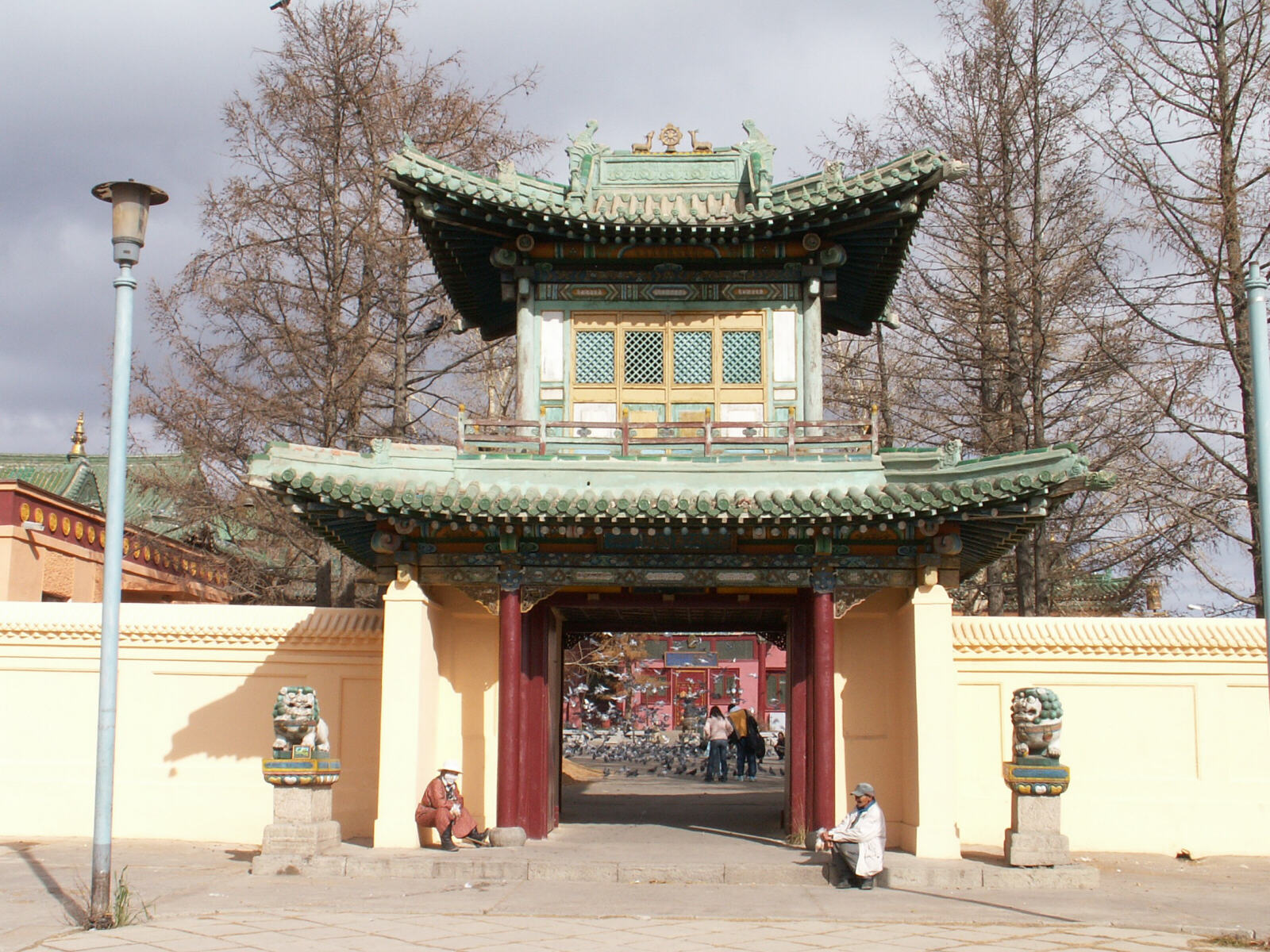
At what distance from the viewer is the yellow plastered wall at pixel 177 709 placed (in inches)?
609

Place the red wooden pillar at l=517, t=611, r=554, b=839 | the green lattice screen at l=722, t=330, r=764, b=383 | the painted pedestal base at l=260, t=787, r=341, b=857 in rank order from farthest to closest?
1. the green lattice screen at l=722, t=330, r=764, b=383
2. the red wooden pillar at l=517, t=611, r=554, b=839
3. the painted pedestal base at l=260, t=787, r=341, b=857

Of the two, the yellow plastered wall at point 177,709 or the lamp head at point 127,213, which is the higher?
the lamp head at point 127,213

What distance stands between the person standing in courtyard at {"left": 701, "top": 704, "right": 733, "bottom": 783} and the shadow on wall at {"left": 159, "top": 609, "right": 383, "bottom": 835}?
11.9m

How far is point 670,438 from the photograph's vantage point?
1539 centimetres

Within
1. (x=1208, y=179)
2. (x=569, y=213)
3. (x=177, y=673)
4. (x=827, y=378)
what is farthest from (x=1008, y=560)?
(x=177, y=673)

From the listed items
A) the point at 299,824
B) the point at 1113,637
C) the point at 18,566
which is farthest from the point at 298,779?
the point at 18,566

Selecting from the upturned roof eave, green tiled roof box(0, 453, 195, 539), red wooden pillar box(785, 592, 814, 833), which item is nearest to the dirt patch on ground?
green tiled roof box(0, 453, 195, 539)

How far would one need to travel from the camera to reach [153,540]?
907 inches

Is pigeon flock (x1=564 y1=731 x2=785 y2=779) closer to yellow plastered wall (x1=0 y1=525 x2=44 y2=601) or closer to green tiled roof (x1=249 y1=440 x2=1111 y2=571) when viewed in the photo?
yellow plastered wall (x1=0 y1=525 x2=44 y2=601)

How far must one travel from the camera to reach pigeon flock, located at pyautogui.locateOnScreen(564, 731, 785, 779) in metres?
29.5

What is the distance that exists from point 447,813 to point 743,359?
22.2 ft

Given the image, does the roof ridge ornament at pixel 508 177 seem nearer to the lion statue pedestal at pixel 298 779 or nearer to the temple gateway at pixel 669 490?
the temple gateway at pixel 669 490

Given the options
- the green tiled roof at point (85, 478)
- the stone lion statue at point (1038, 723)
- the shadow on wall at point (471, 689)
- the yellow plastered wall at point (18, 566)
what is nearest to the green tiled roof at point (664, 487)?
the shadow on wall at point (471, 689)

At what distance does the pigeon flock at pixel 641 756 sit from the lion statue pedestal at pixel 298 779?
51.5ft
